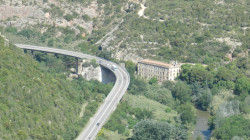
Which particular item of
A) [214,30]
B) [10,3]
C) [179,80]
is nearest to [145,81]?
[179,80]

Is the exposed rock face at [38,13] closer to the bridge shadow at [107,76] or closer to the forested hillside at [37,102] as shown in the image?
the bridge shadow at [107,76]

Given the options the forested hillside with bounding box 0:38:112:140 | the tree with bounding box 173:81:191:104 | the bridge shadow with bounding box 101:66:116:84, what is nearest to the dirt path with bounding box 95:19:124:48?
the bridge shadow with bounding box 101:66:116:84

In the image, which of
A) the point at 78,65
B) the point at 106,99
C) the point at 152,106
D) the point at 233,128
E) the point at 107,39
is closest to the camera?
the point at 233,128

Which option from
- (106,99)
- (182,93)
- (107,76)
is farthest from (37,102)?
(107,76)

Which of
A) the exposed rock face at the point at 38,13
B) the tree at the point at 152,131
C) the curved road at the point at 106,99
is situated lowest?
the curved road at the point at 106,99

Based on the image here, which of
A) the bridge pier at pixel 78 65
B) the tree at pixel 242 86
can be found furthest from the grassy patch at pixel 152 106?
the bridge pier at pixel 78 65

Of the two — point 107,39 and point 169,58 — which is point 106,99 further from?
point 107,39

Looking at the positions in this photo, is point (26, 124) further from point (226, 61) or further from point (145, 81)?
point (226, 61)

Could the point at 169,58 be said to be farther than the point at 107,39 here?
No
